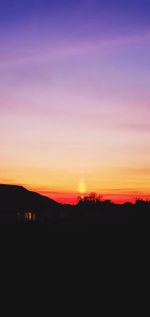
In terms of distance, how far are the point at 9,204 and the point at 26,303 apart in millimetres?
36569

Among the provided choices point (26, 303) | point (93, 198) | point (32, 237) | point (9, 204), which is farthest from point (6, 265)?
point (93, 198)

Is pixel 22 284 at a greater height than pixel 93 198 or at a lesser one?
lesser

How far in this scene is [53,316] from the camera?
12.1 metres

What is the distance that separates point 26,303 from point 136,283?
14.8 ft

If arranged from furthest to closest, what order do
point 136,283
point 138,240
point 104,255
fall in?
point 138,240, point 104,255, point 136,283

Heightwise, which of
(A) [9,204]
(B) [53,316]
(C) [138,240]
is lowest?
(B) [53,316]

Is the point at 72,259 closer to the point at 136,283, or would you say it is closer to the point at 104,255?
the point at 104,255

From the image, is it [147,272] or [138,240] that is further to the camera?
[138,240]

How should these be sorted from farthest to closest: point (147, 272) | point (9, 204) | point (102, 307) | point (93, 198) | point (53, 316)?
point (93, 198) → point (9, 204) → point (147, 272) → point (102, 307) → point (53, 316)

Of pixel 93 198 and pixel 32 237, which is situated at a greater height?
pixel 93 198

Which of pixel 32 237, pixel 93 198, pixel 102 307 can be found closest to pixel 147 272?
pixel 102 307

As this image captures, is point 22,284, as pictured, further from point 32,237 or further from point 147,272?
point 32,237

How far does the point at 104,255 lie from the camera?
21188 mm

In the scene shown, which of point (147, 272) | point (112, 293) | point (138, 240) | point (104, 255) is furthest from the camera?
point (138, 240)
